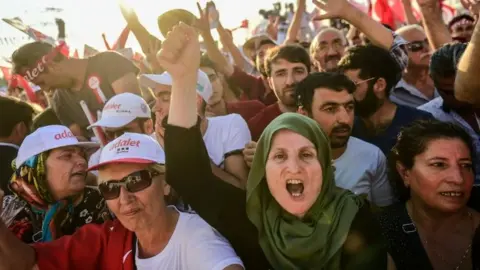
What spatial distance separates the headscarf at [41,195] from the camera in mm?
2609

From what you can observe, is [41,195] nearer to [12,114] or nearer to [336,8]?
[12,114]

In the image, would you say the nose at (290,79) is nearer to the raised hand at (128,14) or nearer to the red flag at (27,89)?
the raised hand at (128,14)

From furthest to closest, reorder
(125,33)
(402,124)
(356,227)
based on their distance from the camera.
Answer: (125,33), (402,124), (356,227)

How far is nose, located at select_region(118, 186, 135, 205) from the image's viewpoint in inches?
89.7

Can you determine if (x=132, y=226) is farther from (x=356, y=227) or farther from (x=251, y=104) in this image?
(x=251, y=104)

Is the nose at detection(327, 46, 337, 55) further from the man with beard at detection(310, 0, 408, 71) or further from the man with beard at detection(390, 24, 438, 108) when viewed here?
the man with beard at detection(310, 0, 408, 71)

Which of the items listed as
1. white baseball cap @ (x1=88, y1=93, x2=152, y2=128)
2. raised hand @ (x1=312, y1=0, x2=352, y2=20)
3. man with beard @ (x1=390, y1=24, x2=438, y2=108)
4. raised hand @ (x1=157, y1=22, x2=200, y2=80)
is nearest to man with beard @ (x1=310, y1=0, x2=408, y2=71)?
raised hand @ (x1=312, y1=0, x2=352, y2=20)

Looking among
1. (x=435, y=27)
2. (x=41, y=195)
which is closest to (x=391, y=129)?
(x=435, y=27)

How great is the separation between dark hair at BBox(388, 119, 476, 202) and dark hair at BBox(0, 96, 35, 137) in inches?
95.7

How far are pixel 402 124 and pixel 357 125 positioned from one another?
0.28 m

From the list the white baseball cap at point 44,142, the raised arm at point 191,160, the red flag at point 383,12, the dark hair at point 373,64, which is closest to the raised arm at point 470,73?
the raised arm at point 191,160

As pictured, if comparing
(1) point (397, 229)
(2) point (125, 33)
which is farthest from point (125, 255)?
(2) point (125, 33)

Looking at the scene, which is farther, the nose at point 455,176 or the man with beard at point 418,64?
the man with beard at point 418,64

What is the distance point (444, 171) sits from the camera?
246 cm
